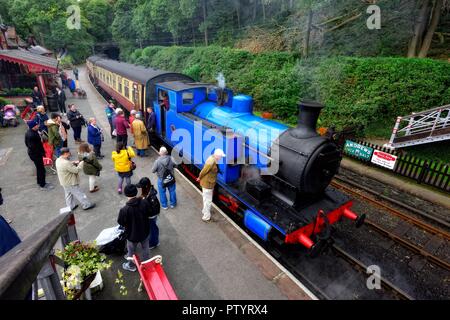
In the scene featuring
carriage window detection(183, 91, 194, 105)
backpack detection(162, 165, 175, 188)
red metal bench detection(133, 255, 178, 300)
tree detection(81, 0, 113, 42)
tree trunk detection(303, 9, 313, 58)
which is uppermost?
tree detection(81, 0, 113, 42)

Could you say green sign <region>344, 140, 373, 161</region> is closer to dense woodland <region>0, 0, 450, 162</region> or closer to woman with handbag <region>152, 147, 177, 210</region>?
dense woodland <region>0, 0, 450, 162</region>

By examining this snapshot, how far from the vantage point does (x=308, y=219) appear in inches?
208

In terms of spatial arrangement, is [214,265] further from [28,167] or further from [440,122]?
[440,122]

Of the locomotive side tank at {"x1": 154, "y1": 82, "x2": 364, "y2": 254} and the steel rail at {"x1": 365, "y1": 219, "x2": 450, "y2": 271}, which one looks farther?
the steel rail at {"x1": 365, "y1": 219, "x2": 450, "y2": 271}

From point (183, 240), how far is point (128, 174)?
2482mm

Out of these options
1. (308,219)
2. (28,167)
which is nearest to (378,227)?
(308,219)

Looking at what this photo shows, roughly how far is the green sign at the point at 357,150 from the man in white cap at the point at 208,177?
735 centimetres

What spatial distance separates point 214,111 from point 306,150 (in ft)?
11.5

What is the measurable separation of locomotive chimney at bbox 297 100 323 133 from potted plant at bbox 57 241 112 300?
429 centimetres

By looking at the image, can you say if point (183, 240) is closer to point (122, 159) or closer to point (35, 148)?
point (122, 159)

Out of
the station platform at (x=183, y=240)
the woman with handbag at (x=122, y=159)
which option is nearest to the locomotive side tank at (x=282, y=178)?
the station platform at (x=183, y=240)

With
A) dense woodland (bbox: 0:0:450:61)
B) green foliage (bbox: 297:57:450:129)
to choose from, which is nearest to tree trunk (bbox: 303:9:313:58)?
dense woodland (bbox: 0:0:450:61)

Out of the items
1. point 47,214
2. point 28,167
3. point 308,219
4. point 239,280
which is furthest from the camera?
point 28,167

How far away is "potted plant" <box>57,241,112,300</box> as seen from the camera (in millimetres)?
3340
